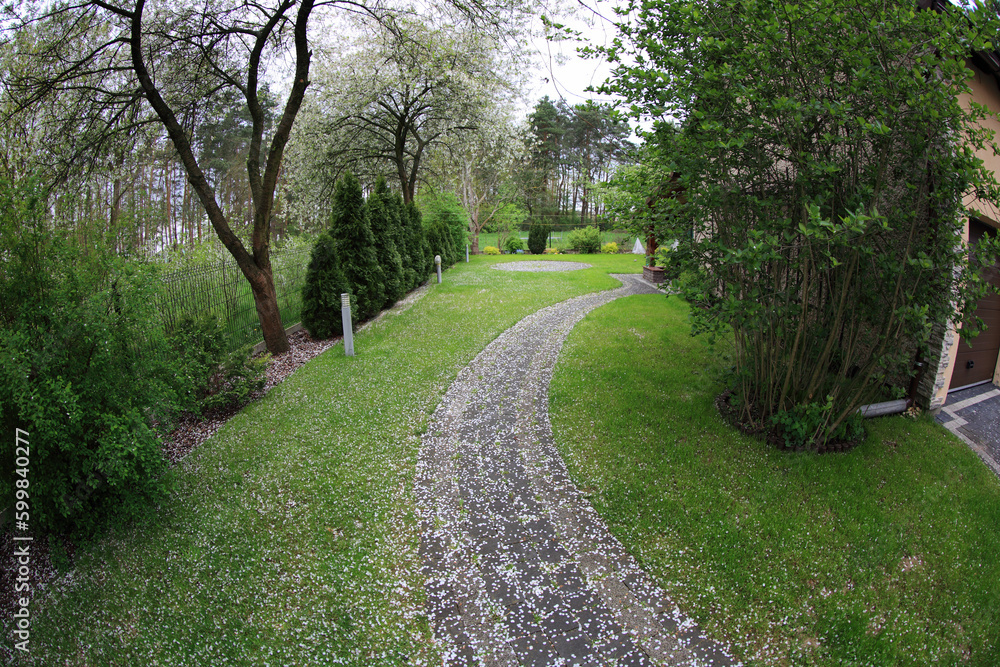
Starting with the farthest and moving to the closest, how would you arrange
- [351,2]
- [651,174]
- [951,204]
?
[351,2] → [651,174] → [951,204]

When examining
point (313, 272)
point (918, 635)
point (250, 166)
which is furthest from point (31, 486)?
point (313, 272)

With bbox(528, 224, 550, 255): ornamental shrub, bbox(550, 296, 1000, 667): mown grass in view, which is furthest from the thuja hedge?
bbox(528, 224, 550, 255): ornamental shrub

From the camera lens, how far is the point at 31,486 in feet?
10.2

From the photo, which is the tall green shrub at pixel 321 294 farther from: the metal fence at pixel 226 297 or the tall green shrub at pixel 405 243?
the tall green shrub at pixel 405 243

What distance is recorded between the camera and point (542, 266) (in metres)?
21.8

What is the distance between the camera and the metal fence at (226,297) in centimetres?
710

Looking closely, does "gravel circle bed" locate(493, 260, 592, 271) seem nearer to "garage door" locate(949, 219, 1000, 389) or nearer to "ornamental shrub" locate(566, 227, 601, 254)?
"ornamental shrub" locate(566, 227, 601, 254)

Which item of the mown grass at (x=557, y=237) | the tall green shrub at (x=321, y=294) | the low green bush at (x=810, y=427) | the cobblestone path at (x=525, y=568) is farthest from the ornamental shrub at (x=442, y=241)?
the mown grass at (x=557, y=237)

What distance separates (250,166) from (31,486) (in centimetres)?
596

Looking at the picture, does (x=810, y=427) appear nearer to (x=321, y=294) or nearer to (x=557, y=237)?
(x=321, y=294)

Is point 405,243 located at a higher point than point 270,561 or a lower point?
higher

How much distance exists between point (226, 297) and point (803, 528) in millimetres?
8835

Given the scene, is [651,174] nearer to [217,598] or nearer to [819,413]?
[819,413]

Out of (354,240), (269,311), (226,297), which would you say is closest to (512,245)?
(354,240)
